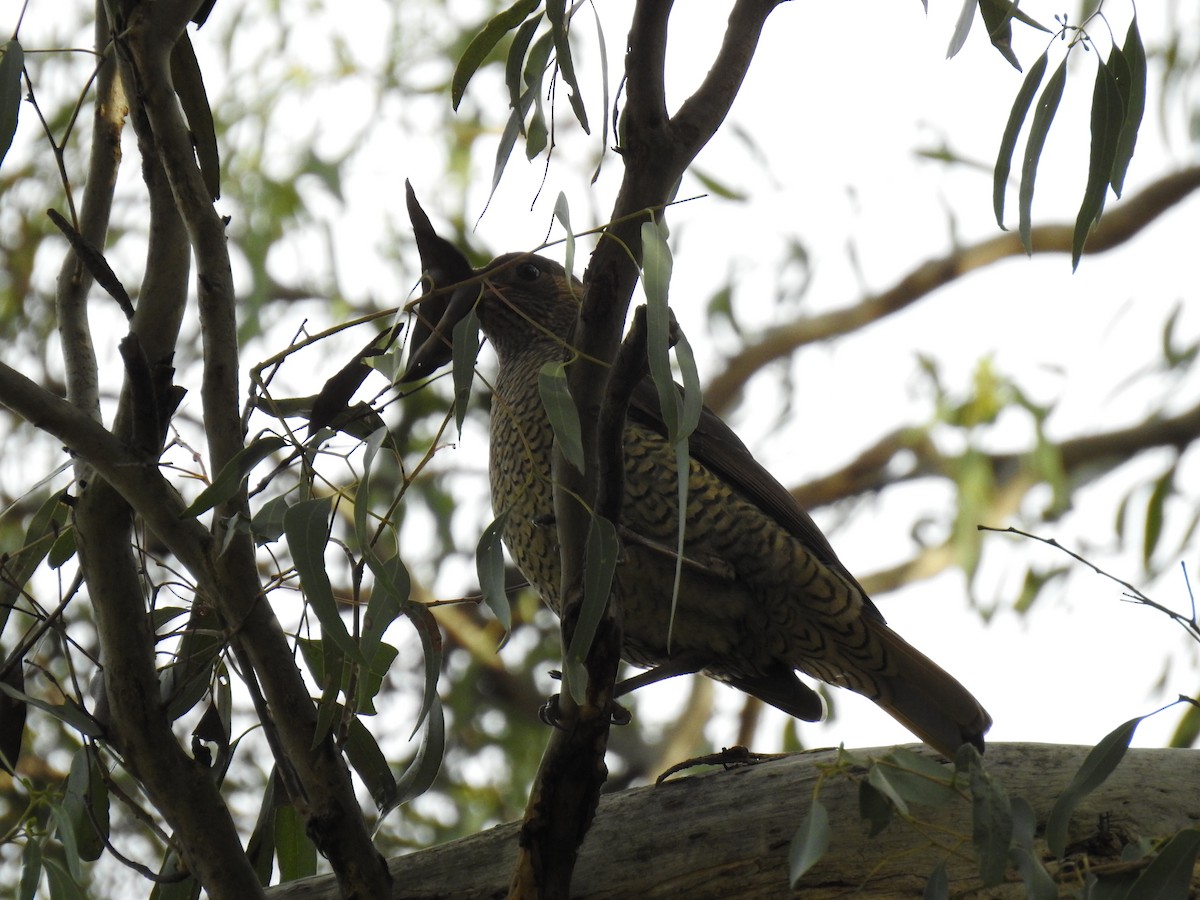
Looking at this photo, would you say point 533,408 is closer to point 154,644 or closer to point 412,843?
point 154,644

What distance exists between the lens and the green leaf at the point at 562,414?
1506 mm

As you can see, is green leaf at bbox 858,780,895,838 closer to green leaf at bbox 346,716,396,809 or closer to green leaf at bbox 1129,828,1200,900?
green leaf at bbox 1129,828,1200,900

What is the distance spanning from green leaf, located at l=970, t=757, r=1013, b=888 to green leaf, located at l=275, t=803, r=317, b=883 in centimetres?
121

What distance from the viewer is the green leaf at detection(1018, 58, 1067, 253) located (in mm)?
1714

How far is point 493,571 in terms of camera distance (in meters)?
1.71

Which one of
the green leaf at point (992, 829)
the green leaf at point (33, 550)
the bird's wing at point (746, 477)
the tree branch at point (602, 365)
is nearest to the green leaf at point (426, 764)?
the tree branch at point (602, 365)

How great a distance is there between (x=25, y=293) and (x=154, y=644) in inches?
131

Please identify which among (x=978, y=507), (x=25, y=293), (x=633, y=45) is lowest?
(x=633, y=45)

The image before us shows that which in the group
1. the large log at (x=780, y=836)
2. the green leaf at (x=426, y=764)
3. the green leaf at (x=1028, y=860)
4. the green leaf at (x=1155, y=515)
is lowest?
the green leaf at (x=1028, y=860)

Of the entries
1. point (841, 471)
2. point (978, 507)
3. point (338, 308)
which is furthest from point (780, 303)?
point (338, 308)

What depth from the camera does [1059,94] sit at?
1.73 m

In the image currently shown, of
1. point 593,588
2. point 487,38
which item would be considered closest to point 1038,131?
point 487,38

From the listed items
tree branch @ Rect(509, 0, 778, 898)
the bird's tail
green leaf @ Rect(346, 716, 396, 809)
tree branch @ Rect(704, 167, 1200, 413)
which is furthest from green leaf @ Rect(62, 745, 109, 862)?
tree branch @ Rect(704, 167, 1200, 413)

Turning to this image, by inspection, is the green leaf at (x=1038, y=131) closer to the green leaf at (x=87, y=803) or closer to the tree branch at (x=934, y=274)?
the green leaf at (x=87, y=803)
